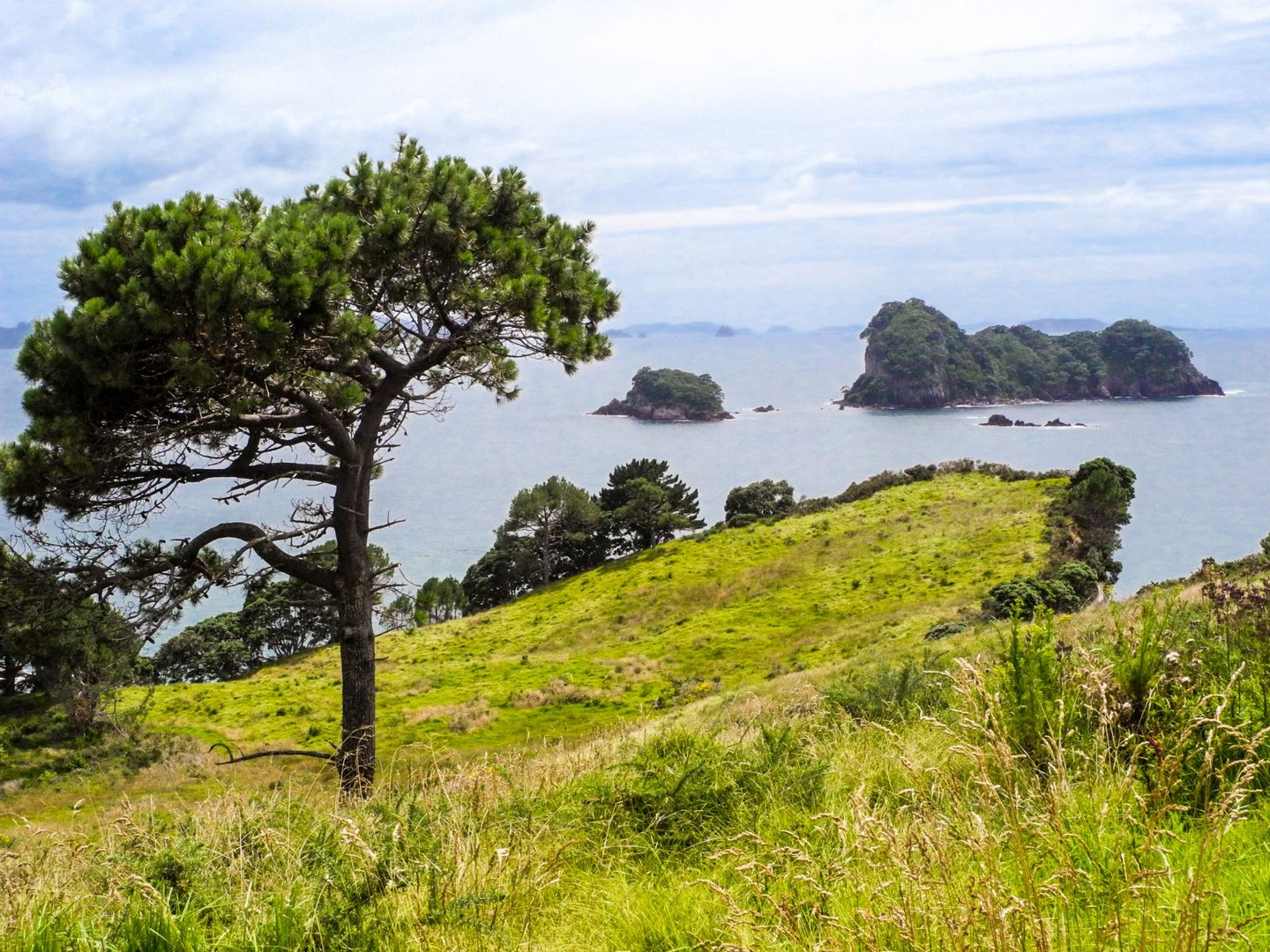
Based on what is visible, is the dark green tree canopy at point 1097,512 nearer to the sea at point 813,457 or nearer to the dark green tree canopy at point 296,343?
the sea at point 813,457

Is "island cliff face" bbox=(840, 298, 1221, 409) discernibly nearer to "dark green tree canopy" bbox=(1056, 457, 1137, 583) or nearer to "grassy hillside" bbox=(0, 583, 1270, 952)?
"dark green tree canopy" bbox=(1056, 457, 1137, 583)

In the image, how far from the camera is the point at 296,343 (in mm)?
8977

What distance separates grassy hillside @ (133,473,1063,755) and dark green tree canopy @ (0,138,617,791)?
43.5 ft

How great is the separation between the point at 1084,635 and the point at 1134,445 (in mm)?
120831

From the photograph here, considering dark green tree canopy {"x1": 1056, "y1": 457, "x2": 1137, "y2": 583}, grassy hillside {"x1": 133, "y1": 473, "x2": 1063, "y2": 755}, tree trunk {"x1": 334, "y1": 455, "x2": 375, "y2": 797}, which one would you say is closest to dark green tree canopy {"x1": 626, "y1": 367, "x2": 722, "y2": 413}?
grassy hillside {"x1": 133, "y1": 473, "x2": 1063, "y2": 755}

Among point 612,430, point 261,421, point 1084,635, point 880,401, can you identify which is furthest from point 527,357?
point 880,401

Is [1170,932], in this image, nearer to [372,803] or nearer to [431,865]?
[431,865]

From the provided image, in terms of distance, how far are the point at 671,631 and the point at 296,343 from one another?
108 ft

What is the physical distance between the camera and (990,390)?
178125mm

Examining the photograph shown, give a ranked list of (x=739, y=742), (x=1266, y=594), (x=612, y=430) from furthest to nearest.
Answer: (x=612, y=430), (x=739, y=742), (x=1266, y=594)

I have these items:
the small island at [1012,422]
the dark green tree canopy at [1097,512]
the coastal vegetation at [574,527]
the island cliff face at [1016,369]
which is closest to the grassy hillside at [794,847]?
the dark green tree canopy at [1097,512]

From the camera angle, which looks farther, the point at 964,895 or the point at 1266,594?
the point at 1266,594

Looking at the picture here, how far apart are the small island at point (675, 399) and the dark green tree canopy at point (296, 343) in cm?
14601

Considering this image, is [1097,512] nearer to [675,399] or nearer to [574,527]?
[574,527]
